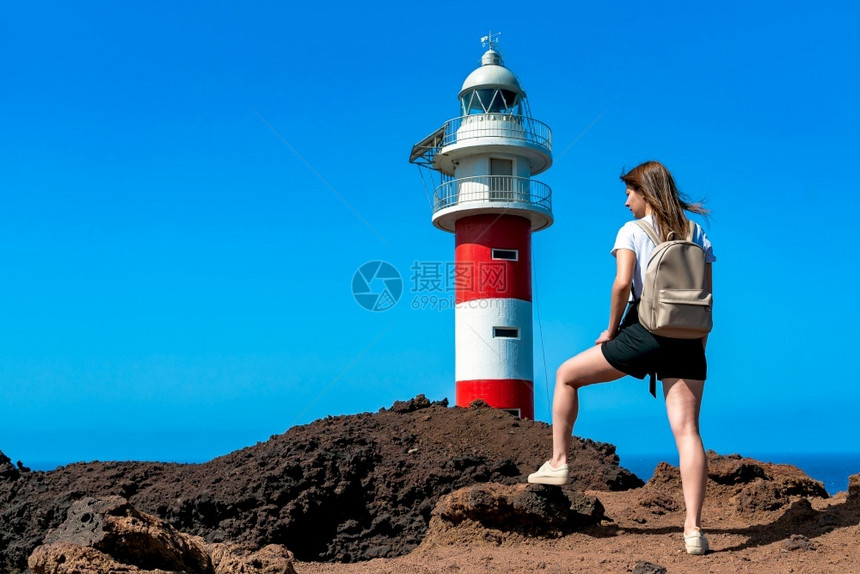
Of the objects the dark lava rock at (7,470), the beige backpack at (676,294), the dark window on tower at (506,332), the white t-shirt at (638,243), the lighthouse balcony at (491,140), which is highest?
the lighthouse balcony at (491,140)

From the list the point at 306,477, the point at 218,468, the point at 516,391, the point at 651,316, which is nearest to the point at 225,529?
the point at 306,477

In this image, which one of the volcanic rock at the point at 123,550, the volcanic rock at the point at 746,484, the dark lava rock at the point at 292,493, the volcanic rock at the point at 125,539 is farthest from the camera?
the dark lava rock at the point at 292,493

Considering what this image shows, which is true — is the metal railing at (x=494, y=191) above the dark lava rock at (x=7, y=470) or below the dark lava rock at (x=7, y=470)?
above

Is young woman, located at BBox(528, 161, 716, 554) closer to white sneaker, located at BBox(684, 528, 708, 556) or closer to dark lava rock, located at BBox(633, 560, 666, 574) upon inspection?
white sneaker, located at BBox(684, 528, 708, 556)

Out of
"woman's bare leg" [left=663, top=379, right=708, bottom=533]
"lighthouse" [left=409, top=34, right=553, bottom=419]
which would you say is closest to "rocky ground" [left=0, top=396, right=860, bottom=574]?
"woman's bare leg" [left=663, top=379, right=708, bottom=533]

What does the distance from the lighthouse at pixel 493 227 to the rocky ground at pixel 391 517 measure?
287 inches

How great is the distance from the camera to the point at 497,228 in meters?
16.4

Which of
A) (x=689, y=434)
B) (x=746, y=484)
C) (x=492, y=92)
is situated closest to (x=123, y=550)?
(x=689, y=434)

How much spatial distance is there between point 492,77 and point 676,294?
1403 centimetres

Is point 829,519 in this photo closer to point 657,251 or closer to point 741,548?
point 741,548

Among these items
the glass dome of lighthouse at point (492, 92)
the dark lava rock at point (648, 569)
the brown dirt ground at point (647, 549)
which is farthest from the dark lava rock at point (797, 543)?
the glass dome of lighthouse at point (492, 92)

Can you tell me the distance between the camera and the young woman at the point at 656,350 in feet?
14.9

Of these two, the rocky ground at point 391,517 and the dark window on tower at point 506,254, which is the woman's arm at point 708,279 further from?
the dark window on tower at point 506,254

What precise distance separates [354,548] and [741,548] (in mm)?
2854
